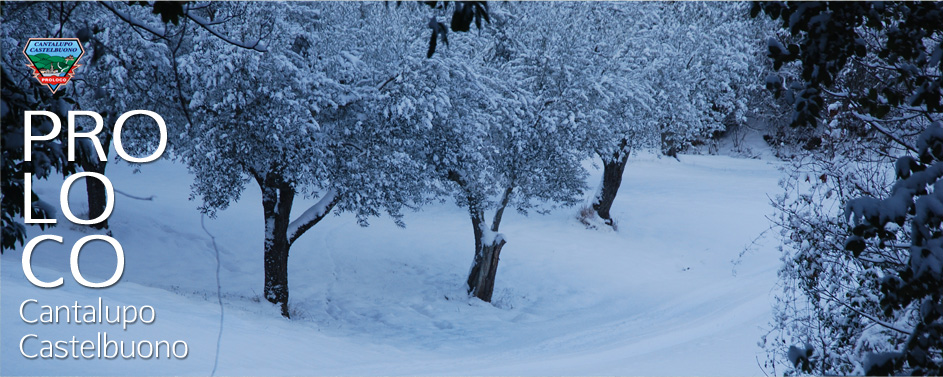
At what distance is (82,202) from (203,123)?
482 inches

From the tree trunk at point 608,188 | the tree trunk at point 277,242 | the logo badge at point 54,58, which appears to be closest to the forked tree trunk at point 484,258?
the tree trunk at point 277,242

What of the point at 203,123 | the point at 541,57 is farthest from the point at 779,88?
the point at 541,57

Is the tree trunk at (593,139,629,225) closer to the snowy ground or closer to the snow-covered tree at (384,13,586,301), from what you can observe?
the snowy ground

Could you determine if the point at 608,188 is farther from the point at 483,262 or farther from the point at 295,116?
the point at 295,116

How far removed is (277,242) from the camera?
45.9 ft

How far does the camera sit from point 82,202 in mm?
20578

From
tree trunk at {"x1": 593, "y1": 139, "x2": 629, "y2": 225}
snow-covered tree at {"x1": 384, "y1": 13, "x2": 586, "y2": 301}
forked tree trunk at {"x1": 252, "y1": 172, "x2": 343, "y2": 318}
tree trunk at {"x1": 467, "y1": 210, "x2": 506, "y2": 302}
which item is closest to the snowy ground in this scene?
tree trunk at {"x1": 467, "y1": 210, "x2": 506, "y2": 302}

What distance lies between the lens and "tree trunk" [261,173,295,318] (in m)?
13.7

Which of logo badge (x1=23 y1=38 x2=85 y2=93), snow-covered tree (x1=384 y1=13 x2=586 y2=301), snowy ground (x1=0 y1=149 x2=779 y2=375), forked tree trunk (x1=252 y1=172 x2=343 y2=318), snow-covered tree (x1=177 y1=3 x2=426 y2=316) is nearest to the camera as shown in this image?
snowy ground (x1=0 y1=149 x2=779 y2=375)

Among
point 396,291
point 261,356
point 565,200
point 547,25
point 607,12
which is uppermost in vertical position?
point 607,12

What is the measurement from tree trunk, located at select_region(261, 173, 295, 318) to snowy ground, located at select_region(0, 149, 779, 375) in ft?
1.69

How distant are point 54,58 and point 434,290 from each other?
10599 mm

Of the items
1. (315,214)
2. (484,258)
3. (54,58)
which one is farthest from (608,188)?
(54,58)

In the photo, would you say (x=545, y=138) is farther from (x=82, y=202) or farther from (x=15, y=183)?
(x=82, y=202)
